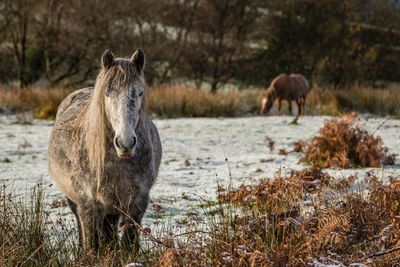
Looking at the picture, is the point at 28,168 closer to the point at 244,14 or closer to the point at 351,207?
the point at 351,207

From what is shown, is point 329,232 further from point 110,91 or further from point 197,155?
point 197,155

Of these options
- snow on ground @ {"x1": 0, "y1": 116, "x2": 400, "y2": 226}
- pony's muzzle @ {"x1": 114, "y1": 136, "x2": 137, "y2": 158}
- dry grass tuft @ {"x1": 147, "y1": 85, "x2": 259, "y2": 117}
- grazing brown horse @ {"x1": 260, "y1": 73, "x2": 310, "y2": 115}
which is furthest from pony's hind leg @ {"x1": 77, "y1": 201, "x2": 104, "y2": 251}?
grazing brown horse @ {"x1": 260, "y1": 73, "x2": 310, "y2": 115}

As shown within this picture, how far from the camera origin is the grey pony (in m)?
3.96

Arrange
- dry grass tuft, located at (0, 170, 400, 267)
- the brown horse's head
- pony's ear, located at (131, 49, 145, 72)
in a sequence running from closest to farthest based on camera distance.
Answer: dry grass tuft, located at (0, 170, 400, 267) < pony's ear, located at (131, 49, 145, 72) < the brown horse's head

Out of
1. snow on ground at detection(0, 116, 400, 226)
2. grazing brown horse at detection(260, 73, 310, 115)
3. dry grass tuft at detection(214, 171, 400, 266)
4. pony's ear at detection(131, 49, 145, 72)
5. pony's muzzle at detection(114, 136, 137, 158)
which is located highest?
pony's ear at detection(131, 49, 145, 72)

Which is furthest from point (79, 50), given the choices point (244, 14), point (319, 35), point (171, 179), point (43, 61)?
point (171, 179)

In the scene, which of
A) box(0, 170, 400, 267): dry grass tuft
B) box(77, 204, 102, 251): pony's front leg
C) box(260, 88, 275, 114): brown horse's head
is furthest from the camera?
box(260, 88, 275, 114): brown horse's head

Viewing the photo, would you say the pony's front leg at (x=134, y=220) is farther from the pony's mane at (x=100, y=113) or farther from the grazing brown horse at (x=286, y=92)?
the grazing brown horse at (x=286, y=92)

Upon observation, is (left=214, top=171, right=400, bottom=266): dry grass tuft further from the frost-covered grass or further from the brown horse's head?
the brown horse's head

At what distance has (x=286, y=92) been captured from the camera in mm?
19141

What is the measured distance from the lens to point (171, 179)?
7945 millimetres

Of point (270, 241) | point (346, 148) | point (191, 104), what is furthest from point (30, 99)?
point (270, 241)

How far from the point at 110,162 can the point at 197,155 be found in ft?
20.0

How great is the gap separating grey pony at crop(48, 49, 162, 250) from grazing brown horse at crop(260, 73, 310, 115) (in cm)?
1433
